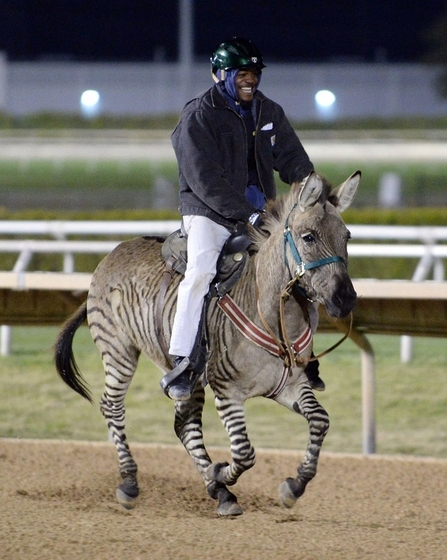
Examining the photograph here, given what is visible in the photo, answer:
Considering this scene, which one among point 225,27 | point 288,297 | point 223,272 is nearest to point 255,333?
point 288,297

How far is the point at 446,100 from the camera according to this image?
44375mm

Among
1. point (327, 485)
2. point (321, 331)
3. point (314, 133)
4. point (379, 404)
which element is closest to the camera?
point (327, 485)

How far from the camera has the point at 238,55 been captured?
5.04 m

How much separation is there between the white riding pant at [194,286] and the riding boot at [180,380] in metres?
0.05

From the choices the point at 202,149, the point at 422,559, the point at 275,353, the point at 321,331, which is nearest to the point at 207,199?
the point at 202,149

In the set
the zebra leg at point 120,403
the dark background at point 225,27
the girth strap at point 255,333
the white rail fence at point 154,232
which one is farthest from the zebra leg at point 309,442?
the dark background at point 225,27

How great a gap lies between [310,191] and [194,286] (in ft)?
2.39

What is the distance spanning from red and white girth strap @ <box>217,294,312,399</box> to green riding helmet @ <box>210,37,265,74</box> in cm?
106

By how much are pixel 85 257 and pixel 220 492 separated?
7324mm

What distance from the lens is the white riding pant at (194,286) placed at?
199 inches

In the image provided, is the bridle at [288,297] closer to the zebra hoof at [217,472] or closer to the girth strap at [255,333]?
the girth strap at [255,333]

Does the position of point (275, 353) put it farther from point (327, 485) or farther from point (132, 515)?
point (327, 485)

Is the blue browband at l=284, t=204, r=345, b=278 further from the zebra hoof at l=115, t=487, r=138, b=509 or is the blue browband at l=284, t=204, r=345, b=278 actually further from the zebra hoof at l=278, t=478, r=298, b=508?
the zebra hoof at l=115, t=487, r=138, b=509

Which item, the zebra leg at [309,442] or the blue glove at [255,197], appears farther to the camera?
the blue glove at [255,197]
